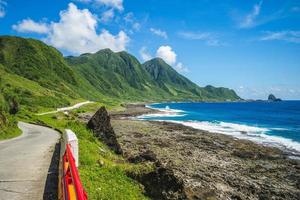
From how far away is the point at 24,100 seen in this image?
85.1 metres

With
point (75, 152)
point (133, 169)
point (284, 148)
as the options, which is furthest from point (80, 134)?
point (284, 148)

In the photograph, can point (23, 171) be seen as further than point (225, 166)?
No

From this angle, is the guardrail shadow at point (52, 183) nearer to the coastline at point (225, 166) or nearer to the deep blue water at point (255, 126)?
the coastline at point (225, 166)

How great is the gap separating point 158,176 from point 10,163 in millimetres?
8168

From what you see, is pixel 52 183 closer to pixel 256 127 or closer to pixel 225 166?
pixel 225 166

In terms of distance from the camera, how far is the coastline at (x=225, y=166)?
2338cm

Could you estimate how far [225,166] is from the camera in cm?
3191

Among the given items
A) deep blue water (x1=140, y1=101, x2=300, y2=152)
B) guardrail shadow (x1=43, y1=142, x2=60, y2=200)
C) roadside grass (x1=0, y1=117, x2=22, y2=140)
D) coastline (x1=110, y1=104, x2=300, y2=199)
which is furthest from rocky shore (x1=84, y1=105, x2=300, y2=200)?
roadside grass (x1=0, y1=117, x2=22, y2=140)

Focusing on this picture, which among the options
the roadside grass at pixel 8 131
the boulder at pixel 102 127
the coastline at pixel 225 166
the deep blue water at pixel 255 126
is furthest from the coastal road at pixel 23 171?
the deep blue water at pixel 255 126

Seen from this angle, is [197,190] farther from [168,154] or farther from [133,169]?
[168,154]

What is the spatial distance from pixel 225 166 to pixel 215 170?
9.28ft

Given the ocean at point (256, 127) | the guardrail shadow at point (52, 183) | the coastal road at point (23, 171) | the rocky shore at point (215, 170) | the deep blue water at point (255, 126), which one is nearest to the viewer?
the guardrail shadow at point (52, 183)

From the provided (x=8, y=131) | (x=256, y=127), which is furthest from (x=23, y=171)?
(x=256, y=127)

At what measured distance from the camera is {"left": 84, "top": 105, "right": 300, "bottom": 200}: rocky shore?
1754 cm
